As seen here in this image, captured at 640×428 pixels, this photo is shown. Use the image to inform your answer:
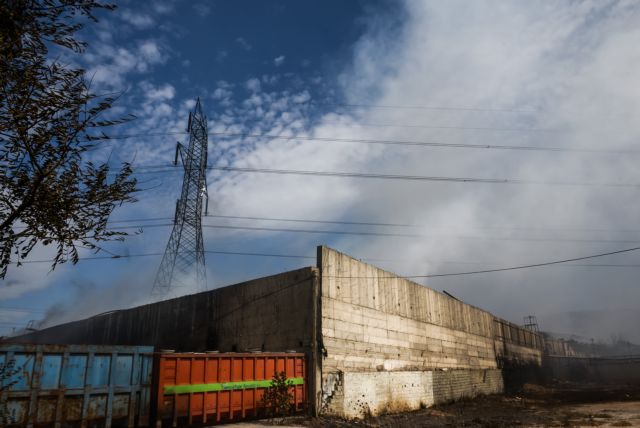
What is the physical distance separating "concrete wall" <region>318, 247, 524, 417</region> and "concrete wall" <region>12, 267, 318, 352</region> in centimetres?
101

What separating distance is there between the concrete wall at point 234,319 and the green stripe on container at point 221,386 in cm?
149

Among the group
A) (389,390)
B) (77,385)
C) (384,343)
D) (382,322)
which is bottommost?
(389,390)

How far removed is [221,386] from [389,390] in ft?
28.1

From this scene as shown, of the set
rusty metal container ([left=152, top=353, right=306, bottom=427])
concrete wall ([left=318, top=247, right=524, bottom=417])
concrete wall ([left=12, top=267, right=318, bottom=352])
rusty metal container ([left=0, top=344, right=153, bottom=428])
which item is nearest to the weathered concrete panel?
concrete wall ([left=318, top=247, right=524, bottom=417])

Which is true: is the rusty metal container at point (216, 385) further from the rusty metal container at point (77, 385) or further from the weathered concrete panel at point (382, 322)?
the weathered concrete panel at point (382, 322)

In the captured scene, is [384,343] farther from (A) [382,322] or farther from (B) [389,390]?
(B) [389,390]

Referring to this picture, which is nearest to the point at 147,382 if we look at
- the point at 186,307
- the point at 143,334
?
the point at 186,307

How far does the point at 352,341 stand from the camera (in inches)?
660

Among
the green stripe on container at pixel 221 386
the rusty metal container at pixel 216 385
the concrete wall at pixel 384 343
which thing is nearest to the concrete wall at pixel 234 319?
the concrete wall at pixel 384 343

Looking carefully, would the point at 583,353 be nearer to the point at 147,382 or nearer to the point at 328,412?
the point at 328,412

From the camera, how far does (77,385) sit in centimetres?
999

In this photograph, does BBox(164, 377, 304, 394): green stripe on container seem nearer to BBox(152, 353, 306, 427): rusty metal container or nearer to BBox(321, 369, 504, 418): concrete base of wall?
BBox(152, 353, 306, 427): rusty metal container

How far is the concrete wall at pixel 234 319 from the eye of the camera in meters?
16.0

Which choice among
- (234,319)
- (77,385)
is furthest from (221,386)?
(234,319)
